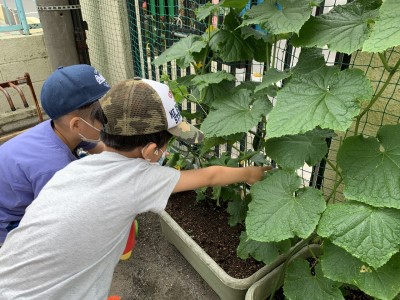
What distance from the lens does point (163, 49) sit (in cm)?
313

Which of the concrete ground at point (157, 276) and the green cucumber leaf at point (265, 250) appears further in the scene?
the concrete ground at point (157, 276)

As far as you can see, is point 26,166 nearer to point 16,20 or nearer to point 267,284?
point 267,284

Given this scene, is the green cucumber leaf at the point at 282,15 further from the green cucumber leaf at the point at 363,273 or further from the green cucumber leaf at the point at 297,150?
the green cucumber leaf at the point at 363,273

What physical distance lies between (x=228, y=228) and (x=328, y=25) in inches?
49.9

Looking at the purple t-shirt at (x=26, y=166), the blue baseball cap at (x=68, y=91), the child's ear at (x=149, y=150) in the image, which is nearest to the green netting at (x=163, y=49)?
the blue baseball cap at (x=68, y=91)

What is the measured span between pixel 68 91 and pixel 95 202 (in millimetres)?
685

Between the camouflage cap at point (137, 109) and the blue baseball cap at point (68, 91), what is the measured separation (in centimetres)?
45

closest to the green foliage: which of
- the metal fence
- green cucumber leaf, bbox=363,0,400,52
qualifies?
green cucumber leaf, bbox=363,0,400,52

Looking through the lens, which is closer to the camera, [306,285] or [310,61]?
[310,61]

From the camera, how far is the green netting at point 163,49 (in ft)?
5.30

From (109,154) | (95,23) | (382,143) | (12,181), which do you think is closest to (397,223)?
(382,143)

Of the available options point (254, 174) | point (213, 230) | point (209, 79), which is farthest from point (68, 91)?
point (213, 230)

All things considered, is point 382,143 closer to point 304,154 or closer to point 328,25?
point 304,154

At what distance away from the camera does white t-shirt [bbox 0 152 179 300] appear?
1.23 meters
